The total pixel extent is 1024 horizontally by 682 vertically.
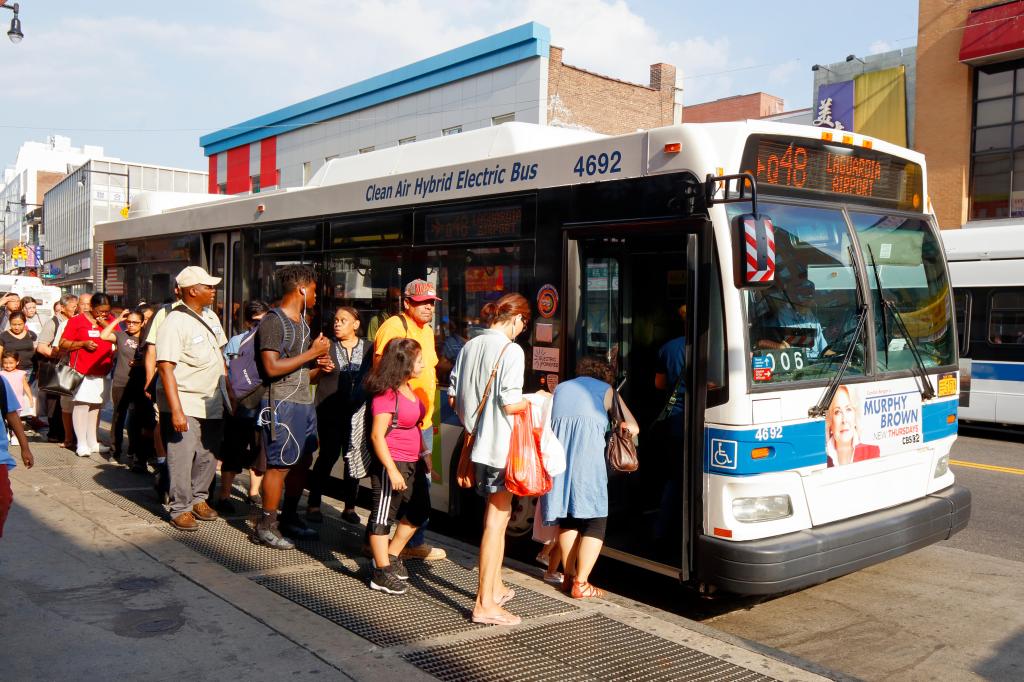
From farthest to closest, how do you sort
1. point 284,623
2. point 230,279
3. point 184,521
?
point 230,279
point 184,521
point 284,623

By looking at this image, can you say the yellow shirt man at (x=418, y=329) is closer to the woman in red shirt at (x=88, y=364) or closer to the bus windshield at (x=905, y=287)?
the bus windshield at (x=905, y=287)

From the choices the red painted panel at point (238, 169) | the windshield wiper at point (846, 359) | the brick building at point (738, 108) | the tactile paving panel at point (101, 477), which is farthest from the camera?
the brick building at point (738, 108)

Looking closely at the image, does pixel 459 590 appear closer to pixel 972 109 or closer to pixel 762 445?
pixel 762 445

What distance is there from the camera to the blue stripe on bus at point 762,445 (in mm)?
4914

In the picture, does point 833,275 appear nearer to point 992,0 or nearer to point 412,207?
point 412,207

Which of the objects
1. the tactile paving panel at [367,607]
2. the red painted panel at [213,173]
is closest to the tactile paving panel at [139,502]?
the tactile paving panel at [367,607]

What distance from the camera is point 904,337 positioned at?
19.0ft

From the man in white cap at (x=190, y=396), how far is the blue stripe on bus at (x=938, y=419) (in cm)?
506

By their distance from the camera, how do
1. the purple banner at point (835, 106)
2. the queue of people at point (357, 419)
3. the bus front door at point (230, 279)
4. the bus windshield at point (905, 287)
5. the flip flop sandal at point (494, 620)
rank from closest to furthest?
the flip flop sandal at point (494, 620), the queue of people at point (357, 419), the bus windshield at point (905, 287), the bus front door at point (230, 279), the purple banner at point (835, 106)

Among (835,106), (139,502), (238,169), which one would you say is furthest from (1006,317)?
(238,169)

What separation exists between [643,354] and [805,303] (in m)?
1.59

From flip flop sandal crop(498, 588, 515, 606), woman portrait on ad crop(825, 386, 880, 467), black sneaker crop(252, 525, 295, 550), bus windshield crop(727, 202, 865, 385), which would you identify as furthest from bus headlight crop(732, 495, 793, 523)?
black sneaker crop(252, 525, 295, 550)

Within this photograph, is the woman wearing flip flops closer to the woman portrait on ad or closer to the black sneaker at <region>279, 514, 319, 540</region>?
the woman portrait on ad

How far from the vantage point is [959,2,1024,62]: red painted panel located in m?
20.3
